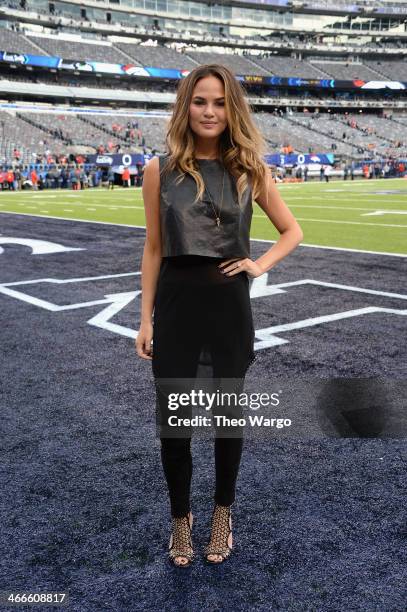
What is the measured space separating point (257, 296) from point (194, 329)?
4449mm

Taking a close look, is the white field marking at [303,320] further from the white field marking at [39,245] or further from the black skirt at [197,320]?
the white field marking at [39,245]

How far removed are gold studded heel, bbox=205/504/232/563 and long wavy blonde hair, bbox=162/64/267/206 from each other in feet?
4.02

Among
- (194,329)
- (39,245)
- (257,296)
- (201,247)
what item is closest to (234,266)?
(201,247)

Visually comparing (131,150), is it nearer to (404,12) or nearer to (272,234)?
(272,234)

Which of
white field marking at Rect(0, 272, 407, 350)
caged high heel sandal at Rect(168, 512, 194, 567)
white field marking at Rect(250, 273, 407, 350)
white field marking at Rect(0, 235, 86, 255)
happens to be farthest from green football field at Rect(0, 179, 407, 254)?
caged high heel sandal at Rect(168, 512, 194, 567)

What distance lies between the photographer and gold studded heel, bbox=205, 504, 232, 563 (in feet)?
7.38

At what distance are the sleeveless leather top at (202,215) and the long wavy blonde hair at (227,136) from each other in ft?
0.08

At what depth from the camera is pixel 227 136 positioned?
7.04 feet

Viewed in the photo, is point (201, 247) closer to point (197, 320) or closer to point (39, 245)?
point (197, 320)

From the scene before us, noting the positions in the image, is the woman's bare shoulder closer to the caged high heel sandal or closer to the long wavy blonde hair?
the long wavy blonde hair

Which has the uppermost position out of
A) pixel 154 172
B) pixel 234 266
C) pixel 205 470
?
pixel 154 172

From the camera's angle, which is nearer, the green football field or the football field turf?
the football field turf

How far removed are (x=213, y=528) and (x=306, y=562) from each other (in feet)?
1.23

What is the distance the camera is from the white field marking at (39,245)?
10.1 metres
